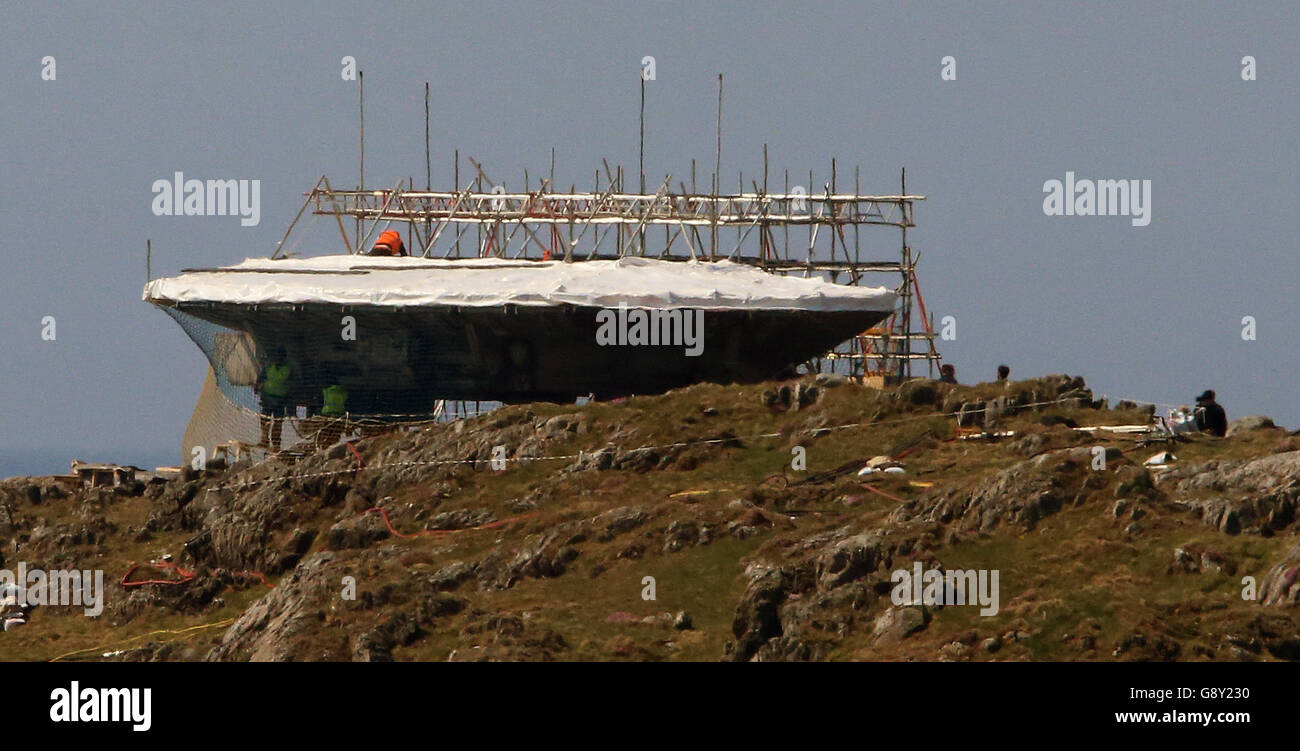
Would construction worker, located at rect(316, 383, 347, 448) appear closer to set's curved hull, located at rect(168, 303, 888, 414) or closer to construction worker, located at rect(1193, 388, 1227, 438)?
set's curved hull, located at rect(168, 303, 888, 414)

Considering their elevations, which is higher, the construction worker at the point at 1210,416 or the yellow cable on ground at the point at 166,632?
the construction worker at the point at 1210,416

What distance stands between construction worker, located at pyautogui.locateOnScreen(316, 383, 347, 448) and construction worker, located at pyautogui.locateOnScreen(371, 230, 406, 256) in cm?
1193

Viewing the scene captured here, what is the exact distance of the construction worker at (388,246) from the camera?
77.4 m

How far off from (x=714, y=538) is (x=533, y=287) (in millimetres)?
21596

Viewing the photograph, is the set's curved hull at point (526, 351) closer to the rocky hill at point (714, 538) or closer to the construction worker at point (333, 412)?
the construction worker at point (333, 412)

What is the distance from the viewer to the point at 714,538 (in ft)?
141

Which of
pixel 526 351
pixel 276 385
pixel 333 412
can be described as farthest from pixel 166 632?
pixel 276 385

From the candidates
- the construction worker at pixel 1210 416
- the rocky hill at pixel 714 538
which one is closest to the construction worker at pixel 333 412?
the rocky hill at pixel 714 538

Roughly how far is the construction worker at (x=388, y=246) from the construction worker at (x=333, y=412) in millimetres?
11929

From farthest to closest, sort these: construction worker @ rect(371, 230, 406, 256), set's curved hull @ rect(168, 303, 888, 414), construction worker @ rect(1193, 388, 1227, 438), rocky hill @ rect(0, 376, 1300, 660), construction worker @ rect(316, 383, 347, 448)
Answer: construction worker @ rect(371, 230, 406, 256), set's curved hull @ rect(168, 303, 888, 414), construction worker @ rect(316, 383, 347, 448), construction worker @ rect(1193, 388, 1227, 438), rocky hill @ rect(0, 376, 1300, 660)

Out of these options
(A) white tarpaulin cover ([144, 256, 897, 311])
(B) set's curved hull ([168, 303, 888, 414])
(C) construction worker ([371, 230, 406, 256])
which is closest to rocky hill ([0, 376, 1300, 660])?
(B) set's curved hull ([168, 303, 888, 414])

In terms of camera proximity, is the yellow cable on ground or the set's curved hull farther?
the set's curved hull

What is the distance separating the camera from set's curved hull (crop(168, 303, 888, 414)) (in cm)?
6300

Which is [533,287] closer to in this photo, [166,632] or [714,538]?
[166,632]
